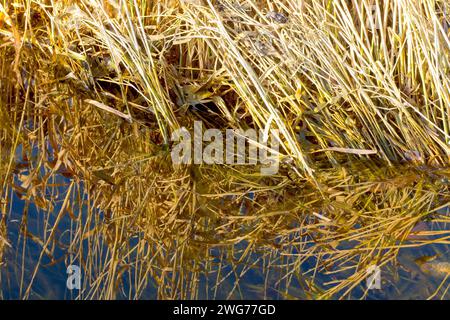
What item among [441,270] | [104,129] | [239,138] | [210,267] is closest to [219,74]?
[239,138]

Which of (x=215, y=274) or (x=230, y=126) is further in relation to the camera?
(x=230, y=126)

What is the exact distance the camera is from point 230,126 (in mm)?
2035

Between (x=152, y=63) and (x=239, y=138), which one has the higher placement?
(x=152, y=63)

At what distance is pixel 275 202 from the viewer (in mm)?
1941

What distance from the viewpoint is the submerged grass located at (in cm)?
186

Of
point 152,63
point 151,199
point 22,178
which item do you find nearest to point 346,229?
point 151,199

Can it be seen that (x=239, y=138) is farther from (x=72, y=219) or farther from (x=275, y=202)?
(x=72, y=219)

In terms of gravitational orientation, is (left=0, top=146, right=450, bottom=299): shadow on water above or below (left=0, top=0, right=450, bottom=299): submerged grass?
below

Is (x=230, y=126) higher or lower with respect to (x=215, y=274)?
higher

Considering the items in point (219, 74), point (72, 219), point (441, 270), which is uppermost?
point (219, 74)

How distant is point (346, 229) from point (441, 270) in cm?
23

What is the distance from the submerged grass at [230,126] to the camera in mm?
1861

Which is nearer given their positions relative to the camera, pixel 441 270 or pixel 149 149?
pixel 441 270

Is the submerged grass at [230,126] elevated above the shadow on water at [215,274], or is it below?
above
